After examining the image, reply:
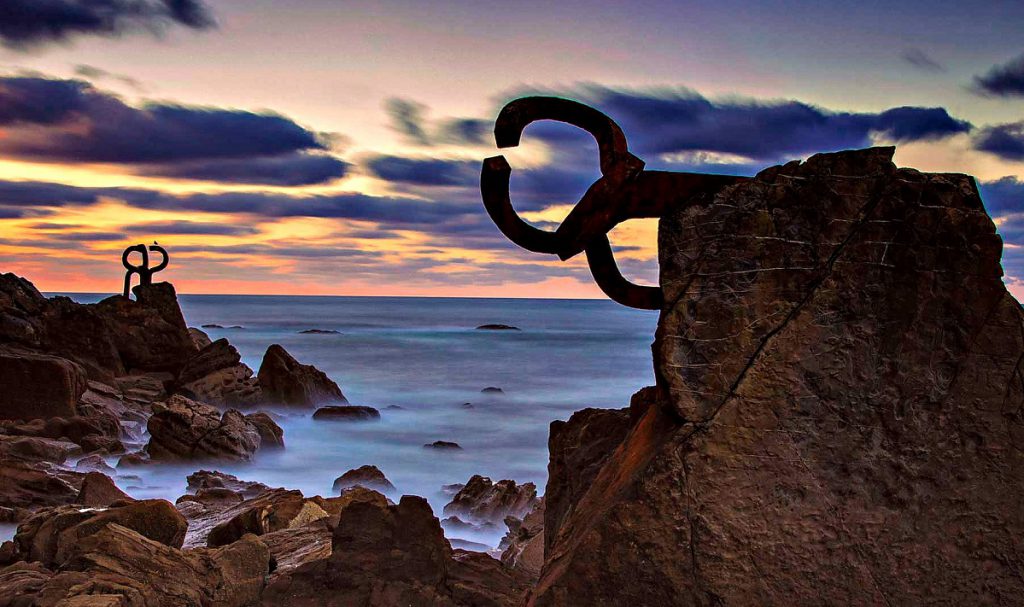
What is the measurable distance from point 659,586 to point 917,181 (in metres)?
1.25

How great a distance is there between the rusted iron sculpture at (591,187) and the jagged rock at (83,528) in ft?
7.41

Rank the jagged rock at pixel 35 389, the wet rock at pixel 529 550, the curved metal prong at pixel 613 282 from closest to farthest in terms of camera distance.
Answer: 1. the curved metal prong at pixel 613 282
2. the wet rock at pixel 529 550
3. the jagged rock at pixel 35 389

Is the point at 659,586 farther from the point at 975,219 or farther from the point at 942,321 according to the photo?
the point at 975,219

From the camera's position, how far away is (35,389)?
835cm

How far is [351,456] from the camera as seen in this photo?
397 inches

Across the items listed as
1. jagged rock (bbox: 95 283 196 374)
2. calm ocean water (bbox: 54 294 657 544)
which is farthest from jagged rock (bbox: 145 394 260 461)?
jagged rock (bbox: 95 283 196 374)

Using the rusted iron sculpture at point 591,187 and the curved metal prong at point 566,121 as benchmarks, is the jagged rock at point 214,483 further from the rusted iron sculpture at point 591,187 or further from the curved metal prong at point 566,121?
the curved metal prong at point 566,121

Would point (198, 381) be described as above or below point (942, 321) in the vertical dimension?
below

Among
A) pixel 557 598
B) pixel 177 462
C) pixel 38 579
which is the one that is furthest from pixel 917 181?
pixel 177 462

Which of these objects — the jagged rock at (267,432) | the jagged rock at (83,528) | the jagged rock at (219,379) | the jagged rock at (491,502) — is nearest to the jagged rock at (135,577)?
the jagged rock at (83,528)

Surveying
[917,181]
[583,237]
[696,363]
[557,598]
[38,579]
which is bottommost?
[38,579]

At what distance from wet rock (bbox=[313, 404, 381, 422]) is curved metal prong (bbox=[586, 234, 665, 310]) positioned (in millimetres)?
10131

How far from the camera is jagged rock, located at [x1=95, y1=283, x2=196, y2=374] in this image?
12.8 metres

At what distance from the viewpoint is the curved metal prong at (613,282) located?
229 centimetres
